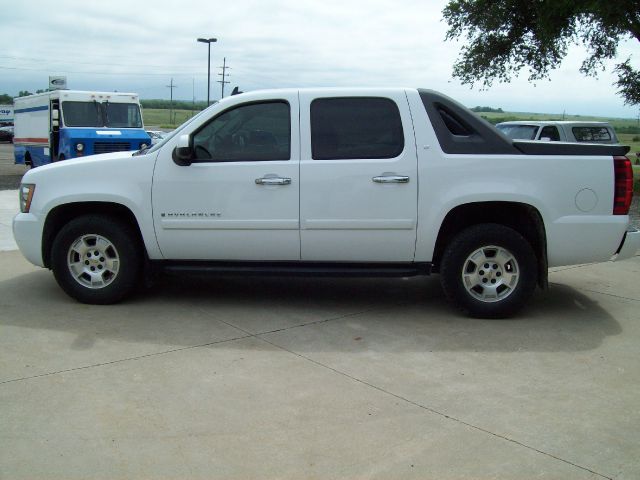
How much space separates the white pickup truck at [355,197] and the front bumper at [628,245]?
1 cm

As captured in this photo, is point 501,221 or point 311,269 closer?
point 311,269

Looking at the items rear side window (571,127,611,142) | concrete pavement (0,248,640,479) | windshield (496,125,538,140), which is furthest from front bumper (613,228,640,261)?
rear side window (571,127,611,142)

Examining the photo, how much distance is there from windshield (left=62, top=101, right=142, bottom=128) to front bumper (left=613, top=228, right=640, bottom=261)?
593 inches

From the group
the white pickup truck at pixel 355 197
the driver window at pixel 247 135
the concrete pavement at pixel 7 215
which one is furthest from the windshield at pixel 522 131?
the concrete pavement at pixel 7 215

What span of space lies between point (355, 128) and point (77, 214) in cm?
275

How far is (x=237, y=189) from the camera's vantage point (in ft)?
18.9

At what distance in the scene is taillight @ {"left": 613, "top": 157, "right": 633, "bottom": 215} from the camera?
5633 mm

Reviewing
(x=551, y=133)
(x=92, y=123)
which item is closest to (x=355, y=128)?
(x=551, y=133)

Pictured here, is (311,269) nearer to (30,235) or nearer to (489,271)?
(489,271)

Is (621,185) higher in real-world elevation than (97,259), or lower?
higher

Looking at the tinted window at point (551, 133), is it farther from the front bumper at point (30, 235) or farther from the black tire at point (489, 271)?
the front bumper at point (30, 235)

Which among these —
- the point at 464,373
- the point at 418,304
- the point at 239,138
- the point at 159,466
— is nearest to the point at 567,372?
the point at 464,373

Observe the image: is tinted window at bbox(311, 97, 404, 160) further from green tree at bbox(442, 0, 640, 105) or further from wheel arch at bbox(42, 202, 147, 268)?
green tree at bbox(442, 0, 640, 105)

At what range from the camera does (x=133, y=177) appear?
19.4 ft
